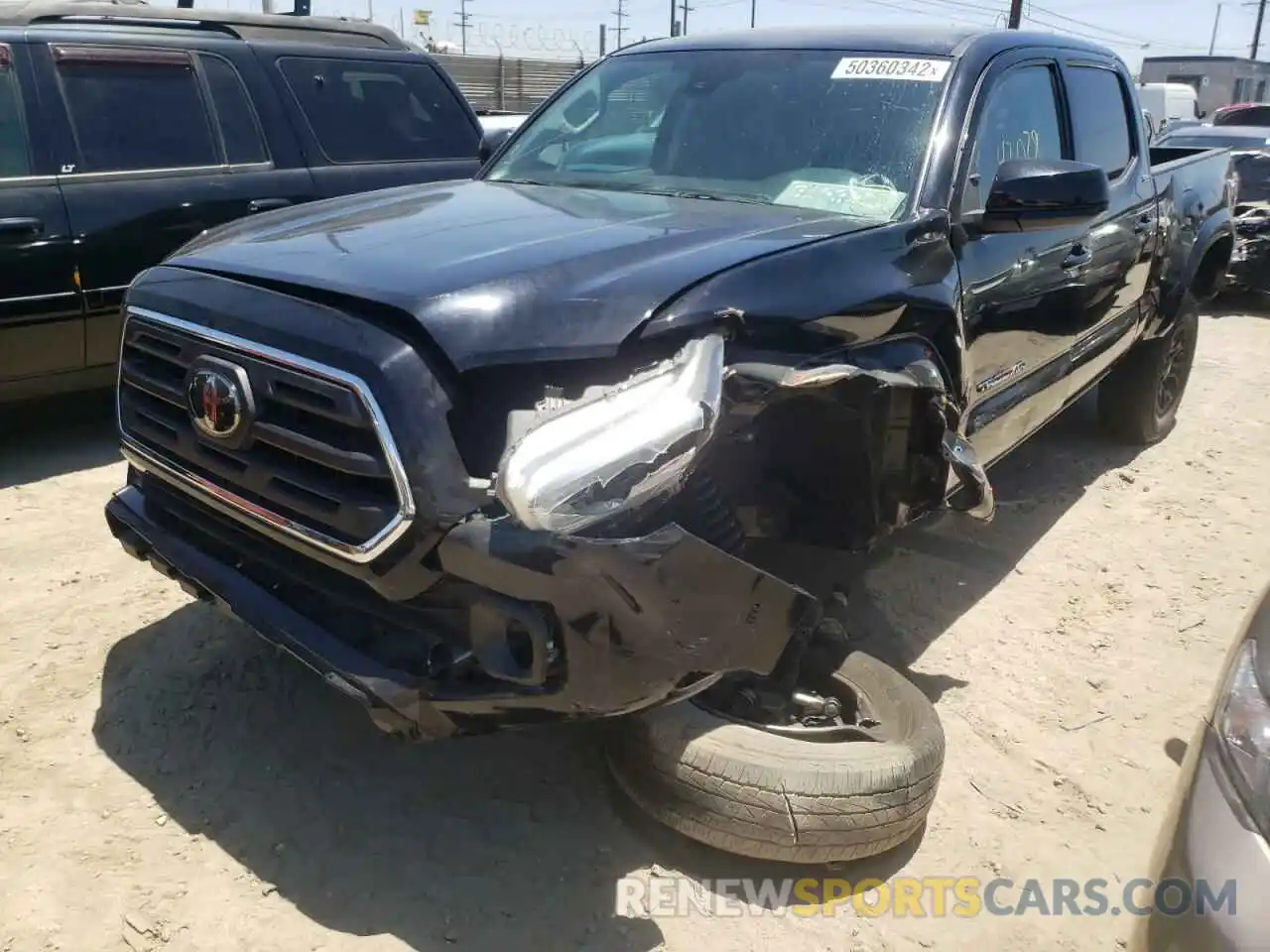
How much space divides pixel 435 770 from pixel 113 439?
134 inches

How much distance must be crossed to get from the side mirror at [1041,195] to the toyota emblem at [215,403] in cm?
218

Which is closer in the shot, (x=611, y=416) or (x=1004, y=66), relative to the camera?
(x=611, y=416)

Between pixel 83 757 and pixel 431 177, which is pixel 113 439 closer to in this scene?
pixel 431 177

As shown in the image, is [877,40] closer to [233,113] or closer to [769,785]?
[769,785]

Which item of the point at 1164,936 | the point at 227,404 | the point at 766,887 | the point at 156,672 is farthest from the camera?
the point at 156,672

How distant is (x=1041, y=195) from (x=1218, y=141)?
32.4ft

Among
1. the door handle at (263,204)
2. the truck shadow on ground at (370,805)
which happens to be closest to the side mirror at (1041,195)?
the truck shadow on ground at (370,805)

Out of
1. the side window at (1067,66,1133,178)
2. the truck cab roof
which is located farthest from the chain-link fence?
the truck cab roof

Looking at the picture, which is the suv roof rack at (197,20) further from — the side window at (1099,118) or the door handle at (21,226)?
the side window at (1099,118)

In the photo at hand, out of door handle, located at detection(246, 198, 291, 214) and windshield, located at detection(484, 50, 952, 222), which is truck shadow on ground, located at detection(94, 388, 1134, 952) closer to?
windshield, located at detection(484, 50, 952, 222)

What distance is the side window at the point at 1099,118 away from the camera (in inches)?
173

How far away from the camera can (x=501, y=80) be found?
2291 cm

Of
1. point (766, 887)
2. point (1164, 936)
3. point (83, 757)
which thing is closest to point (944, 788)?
point (766, 887)

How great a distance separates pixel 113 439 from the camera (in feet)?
18.0
